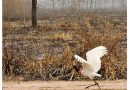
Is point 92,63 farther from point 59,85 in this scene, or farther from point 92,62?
point 59,85

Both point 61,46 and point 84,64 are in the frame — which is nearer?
point 84,64

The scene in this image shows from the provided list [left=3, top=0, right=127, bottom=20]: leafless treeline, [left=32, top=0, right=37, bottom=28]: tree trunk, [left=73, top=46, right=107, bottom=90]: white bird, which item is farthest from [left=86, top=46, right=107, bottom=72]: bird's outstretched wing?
[left=32, top=0, right=37, bottom=28]: tree trunk

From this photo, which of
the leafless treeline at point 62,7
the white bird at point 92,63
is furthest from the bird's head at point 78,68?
the leafless treeline at point 62,7

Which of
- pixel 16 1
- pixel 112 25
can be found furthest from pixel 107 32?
pixel 16 1

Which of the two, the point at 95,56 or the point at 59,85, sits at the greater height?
the point at 95,56

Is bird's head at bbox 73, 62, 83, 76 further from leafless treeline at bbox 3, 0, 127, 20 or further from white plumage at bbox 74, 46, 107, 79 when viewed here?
leafless treeline at bbox 3, 0, 127, 20

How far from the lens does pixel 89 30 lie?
21.2ft

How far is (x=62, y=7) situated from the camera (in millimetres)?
6473

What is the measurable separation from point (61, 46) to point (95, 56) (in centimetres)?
24

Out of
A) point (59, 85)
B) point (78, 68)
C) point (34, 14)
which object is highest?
point (34, 14)

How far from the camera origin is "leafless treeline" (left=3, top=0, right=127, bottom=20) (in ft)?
21.2

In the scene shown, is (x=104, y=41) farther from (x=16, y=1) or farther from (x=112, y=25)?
(x=16, y=1)

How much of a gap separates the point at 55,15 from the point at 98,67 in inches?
16.0

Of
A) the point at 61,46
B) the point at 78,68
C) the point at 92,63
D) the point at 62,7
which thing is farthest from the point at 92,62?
the point at 62,7
